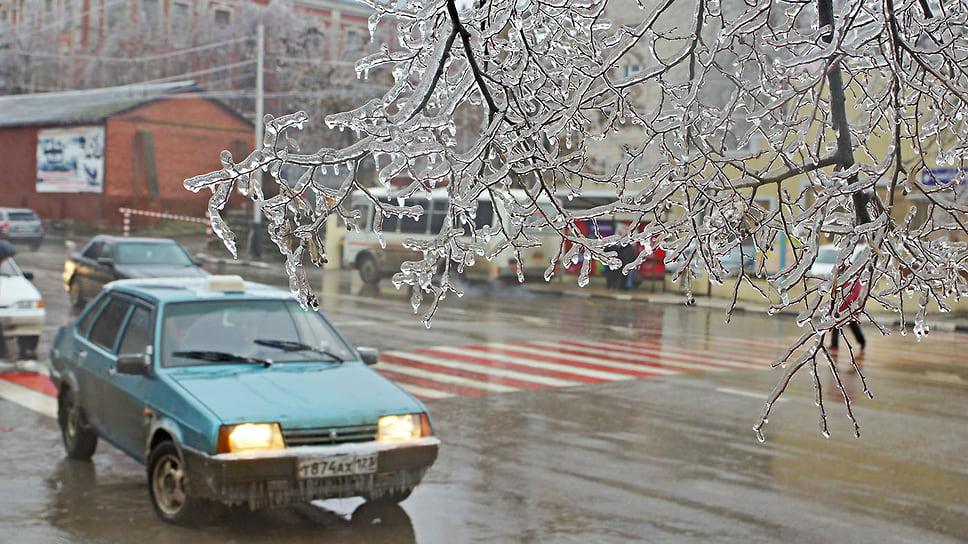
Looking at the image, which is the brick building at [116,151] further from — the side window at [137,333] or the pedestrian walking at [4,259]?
the side window at [137,333]

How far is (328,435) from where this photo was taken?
6.81m

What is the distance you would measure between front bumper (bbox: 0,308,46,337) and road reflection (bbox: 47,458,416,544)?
673 cm

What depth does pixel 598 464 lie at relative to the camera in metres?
8.95

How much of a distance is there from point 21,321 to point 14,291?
2.17ft

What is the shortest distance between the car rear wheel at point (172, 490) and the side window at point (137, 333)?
106cm

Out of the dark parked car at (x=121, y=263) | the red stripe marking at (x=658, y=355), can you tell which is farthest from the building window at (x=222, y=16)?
the red stripe marking at (x=658, y=355)

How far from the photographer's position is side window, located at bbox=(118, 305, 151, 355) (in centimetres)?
790

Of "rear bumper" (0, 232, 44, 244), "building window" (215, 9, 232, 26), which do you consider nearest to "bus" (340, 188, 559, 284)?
"rear bumper" (0, 232, 44, 244)

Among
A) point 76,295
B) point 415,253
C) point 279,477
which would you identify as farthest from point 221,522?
point 415,253

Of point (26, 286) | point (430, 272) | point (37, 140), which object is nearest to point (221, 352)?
A: point (430, 272)

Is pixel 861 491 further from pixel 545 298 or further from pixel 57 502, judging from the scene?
pixel 545 298

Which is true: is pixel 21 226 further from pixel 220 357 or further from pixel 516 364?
pixel 220 357

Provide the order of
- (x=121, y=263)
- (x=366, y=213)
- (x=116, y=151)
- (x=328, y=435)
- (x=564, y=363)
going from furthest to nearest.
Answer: (x=116, y=151) < (x=366, y=213) < (x=121, y=263) < (x=564, y=363) < (x=328, y=435)

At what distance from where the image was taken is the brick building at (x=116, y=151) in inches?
1927
